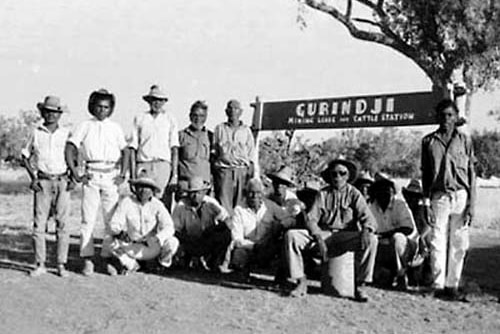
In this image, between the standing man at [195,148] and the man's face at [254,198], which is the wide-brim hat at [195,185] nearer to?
the standing man at [195,148]

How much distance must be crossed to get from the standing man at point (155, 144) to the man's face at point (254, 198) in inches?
48.3

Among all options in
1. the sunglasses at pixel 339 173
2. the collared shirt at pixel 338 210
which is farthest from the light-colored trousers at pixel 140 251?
the sunglasses at pixel 339 173

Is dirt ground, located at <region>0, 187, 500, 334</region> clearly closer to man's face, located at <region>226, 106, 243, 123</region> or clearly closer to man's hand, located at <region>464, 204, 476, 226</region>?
man's hand, located at <region>464, 204, 476, 226</region>

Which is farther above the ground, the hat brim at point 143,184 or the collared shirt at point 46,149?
the collared shirt at point 46,149

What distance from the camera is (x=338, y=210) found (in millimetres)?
7984

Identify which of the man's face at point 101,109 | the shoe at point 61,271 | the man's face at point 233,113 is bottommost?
the shoe at point 61,271

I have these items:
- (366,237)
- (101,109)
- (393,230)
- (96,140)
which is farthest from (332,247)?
(101,109)

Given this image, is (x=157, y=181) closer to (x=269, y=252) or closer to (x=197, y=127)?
(x=197, y=127)

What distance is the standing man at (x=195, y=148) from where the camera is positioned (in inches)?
376

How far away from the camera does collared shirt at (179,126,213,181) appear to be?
9547mm

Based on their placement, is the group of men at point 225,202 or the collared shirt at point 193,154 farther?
the collared shirt at point 193,154

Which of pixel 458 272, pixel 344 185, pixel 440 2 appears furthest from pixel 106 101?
pixel 440 2

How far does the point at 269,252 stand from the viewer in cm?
840

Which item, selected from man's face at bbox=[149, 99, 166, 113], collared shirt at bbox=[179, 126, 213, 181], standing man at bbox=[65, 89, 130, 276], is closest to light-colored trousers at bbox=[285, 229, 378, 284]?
collared shirt at bbox=[179, 126, 213, 181]
